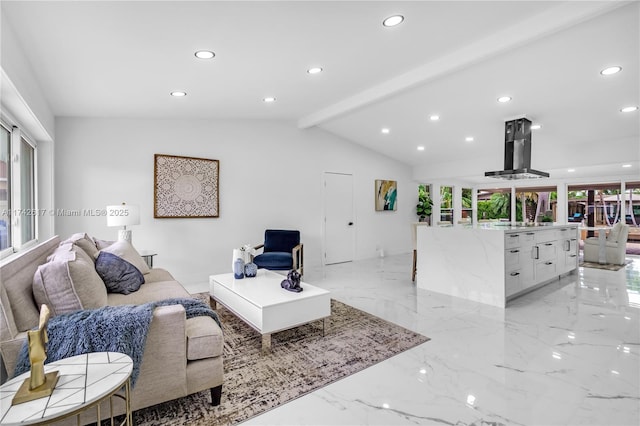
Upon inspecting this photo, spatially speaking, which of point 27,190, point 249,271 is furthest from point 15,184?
point 249,271

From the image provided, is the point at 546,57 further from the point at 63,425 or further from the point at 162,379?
the point at 63,425

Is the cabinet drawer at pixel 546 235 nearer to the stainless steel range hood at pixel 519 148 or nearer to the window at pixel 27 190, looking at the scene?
the stainless steel range hood at pixel 519 148

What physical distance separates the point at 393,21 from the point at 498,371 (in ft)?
8.98

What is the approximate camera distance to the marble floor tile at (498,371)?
179cm

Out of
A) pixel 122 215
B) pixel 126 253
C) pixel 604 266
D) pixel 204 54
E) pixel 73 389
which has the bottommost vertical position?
pixel 604 266

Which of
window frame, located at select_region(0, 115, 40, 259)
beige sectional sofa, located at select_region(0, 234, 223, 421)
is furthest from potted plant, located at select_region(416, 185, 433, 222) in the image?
window frame, located at select_region(0, 115, 40, 259)

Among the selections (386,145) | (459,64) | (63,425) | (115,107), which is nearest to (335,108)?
(459,64)

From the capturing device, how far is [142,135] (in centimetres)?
455

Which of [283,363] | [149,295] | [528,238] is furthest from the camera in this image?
[528,238]

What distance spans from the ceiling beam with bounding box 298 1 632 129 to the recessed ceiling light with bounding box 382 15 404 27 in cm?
93

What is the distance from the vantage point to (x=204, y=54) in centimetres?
275

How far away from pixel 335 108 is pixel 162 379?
404cm

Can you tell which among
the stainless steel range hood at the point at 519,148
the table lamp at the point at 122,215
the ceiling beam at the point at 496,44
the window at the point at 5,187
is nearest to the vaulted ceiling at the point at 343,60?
the ceiling beam at the point at 496,44

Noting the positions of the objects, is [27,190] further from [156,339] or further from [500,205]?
[500,205]
